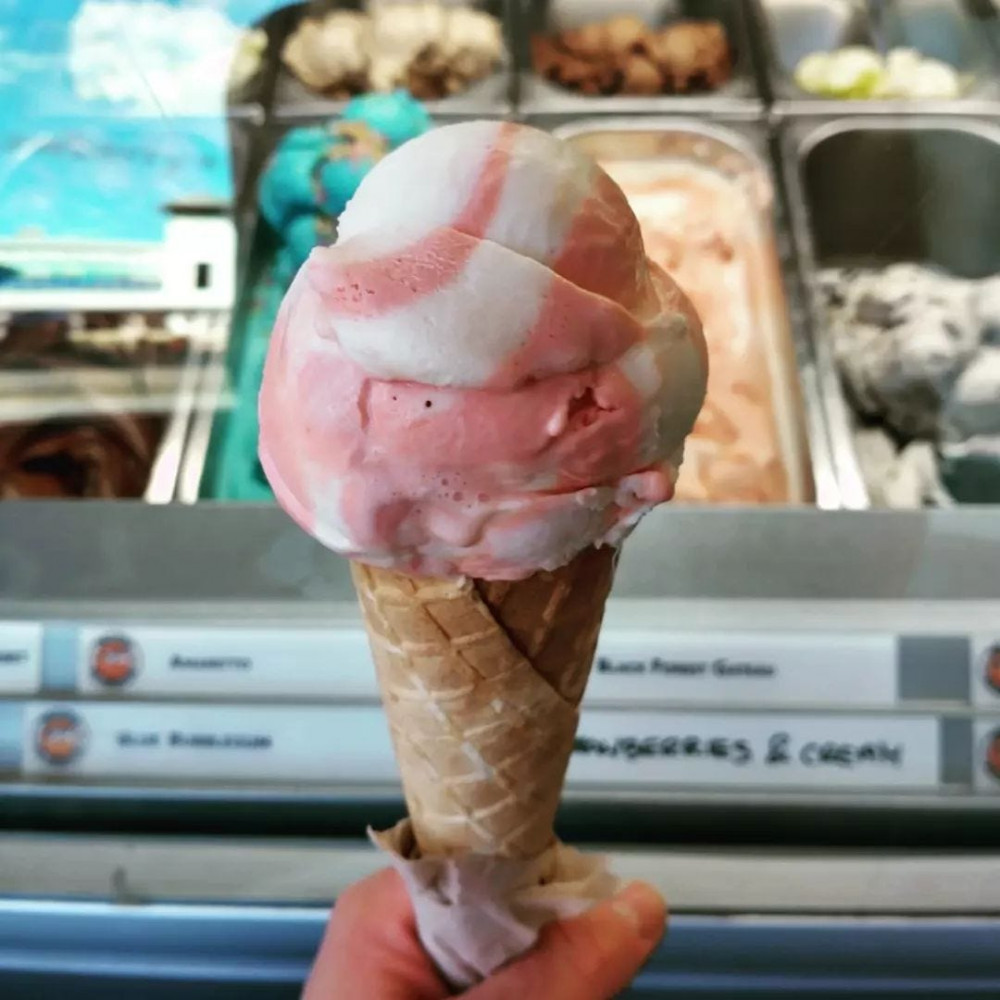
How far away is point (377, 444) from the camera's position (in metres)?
0.63

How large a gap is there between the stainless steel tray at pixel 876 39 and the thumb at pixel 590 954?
5.73ft

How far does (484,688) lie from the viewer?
77 centimetres

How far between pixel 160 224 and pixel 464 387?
4.34 feet

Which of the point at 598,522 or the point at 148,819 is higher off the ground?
the point at 598,522

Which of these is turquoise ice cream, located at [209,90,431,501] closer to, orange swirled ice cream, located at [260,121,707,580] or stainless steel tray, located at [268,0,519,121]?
stainless steel tray, located at [268,0,519,121]

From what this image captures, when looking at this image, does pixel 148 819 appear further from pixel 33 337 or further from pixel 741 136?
pixel 741 136

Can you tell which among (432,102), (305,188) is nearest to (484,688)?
(305,188)

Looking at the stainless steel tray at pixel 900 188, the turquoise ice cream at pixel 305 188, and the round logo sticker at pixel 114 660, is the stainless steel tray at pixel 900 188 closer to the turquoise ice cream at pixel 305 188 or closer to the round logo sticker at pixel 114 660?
the turquoise ice cream at pixel 305 188

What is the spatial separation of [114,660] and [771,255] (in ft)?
4.39

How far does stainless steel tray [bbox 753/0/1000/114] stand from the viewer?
2.13 m

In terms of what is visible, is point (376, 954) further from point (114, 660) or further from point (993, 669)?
point (993, 669)

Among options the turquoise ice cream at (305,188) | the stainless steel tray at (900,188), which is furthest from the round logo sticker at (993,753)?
the stainless steel tray at (900,188)

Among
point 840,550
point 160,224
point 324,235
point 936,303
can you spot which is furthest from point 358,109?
point 840,550

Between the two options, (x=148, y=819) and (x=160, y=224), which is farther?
(x=160, y=224)
